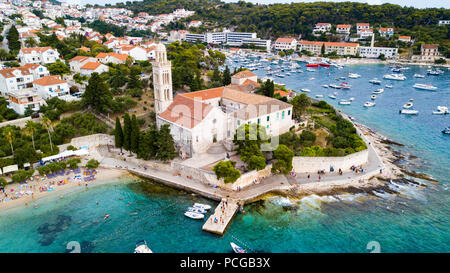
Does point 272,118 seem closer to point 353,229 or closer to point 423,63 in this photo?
point 353,229

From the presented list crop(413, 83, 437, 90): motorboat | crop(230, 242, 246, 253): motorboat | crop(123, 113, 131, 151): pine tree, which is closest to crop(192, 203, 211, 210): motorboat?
crop(230, 242, 246, 253): motorboat

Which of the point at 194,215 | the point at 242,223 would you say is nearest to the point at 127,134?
the point at 194,215

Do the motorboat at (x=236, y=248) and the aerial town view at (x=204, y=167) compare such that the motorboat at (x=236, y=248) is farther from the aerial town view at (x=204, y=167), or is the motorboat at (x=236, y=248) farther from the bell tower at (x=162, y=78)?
the bell tower at (x=162, y=78)

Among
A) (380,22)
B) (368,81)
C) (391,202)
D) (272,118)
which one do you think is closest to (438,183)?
(391,202)

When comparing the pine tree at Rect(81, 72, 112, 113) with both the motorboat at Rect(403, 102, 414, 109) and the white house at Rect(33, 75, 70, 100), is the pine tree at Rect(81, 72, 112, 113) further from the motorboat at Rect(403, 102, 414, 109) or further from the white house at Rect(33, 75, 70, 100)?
the motorboat at Rect(403, 102, 414, 109)

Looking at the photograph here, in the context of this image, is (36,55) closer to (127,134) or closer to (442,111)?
(127,134)

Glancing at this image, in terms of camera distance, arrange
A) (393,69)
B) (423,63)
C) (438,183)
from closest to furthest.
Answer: (438,183)
(393,69)
(423,63)
